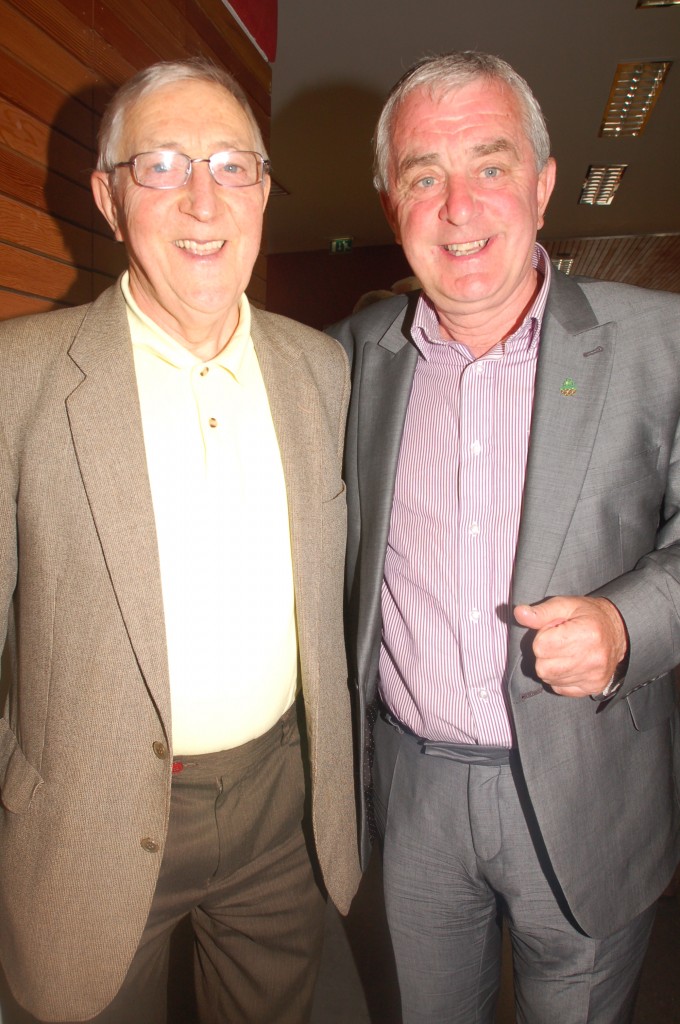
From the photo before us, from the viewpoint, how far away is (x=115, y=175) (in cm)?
147

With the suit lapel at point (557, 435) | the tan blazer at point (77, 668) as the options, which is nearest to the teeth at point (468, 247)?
the suit lapel at point (557, 435)

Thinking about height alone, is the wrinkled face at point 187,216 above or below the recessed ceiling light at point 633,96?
below

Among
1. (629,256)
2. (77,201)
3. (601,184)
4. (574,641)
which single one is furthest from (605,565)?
(629,256)

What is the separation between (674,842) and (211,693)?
1069 millimetres

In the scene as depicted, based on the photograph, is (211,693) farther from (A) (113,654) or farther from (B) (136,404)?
(B) (136,404)

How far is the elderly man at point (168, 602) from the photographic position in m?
1.27

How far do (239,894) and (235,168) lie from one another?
160 cm

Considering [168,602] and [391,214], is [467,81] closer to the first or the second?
[391,214]

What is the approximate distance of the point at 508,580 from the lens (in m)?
1.47

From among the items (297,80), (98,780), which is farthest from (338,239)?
(98,780)

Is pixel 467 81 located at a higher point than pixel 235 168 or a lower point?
higher

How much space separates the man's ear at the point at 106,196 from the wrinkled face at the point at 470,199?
64 cm

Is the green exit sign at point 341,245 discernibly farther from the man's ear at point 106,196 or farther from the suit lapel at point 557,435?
the suit lapel at point 557,435

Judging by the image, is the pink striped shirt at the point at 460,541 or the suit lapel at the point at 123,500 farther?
the pink striped shirt at the point at 460,541
